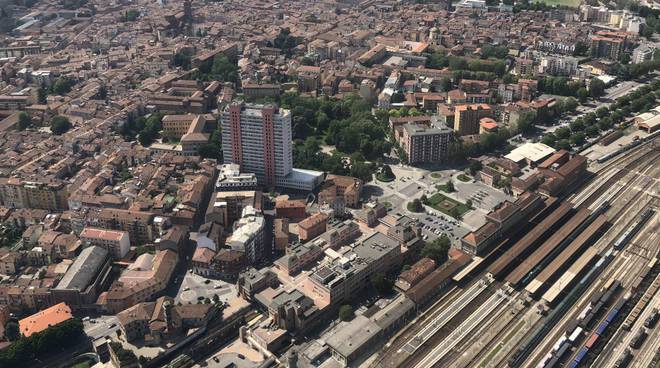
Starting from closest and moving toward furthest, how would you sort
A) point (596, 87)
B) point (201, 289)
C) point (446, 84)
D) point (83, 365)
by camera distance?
point (83, 365) → point (201, 289) → point (596, 87) → point (446, 84)

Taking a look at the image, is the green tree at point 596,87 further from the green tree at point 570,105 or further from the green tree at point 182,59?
the green tree at point 182,59

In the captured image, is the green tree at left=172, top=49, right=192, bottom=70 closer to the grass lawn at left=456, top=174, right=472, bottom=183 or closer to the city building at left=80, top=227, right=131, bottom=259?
the city building at left=80, top=227, right=131, bottom=259

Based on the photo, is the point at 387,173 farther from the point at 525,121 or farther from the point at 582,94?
the point at 582,94

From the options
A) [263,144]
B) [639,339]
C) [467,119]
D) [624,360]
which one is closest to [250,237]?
[263,144]

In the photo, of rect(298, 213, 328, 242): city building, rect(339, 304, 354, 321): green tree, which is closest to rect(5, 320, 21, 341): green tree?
rect(339, 304, 354, 321): green tree

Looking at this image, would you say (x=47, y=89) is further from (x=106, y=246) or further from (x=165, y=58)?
(x=106, y=246)

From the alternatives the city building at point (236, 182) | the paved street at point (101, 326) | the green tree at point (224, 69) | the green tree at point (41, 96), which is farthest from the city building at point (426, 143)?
the green tree at point (41, 96)

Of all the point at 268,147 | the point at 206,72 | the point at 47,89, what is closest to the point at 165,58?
the point at 206,72

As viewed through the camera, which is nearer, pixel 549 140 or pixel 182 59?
pixel 549 140
